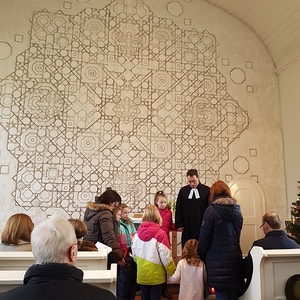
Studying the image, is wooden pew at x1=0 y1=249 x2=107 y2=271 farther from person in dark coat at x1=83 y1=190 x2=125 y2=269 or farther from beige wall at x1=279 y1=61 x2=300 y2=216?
beige wall at x1=279 y1=61 x2=300 y2=216

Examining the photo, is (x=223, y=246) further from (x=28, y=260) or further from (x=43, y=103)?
(x=43, y=103)

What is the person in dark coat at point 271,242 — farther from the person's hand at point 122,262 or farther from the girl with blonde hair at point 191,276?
the person's hand at point 122,262

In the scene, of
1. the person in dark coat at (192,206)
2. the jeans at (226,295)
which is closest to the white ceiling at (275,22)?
the person in dark coat at (192,206)

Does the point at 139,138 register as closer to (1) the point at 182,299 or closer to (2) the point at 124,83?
(2) the point at 124,83

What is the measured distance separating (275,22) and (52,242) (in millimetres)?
7397

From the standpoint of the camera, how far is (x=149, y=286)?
359 cm

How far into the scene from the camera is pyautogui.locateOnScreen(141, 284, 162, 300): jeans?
354 centimetres

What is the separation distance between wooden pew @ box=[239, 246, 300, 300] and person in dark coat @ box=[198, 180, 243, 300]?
0.87 feet

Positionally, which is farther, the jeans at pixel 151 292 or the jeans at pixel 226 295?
the jeans at pixel 151 292

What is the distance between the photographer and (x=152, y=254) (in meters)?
3.47

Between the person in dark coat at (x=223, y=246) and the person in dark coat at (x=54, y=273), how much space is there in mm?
1973

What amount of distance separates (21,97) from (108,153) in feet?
6.66

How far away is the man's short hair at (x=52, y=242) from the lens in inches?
56.7

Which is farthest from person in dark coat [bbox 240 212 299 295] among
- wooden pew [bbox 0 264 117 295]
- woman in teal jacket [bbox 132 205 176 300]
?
wooden pew [bbox 0 264 117 295]
